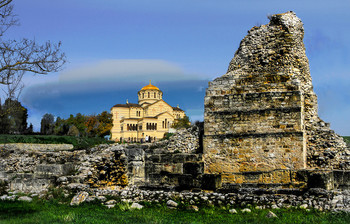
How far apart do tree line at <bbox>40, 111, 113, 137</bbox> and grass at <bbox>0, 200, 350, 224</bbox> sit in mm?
62140

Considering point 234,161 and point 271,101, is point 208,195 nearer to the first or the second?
point 234,161

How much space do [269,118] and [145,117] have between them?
275 feet

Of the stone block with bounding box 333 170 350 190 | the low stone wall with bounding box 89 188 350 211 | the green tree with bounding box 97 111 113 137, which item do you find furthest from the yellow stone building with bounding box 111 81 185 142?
the stone block with bounding box 333 170 350 190

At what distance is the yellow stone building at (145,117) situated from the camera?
9469 centimetres

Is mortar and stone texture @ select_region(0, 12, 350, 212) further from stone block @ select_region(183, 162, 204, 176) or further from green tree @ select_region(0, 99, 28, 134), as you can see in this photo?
green tree @ select_region(0, 99, 28, 134)

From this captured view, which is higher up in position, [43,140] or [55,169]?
[43,140]

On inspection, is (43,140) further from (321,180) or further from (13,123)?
(321,180)

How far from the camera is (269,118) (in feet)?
40.1

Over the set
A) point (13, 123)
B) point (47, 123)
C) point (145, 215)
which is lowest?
point (145, 215)

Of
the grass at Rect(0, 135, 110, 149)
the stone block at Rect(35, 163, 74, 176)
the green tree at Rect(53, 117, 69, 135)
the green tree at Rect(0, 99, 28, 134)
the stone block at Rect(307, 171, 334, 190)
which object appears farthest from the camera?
the green tree at Rect(53, 117, 69, 135)

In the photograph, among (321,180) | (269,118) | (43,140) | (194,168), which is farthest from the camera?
(43,140)

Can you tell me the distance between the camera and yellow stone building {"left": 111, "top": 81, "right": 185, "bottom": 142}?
311 ft

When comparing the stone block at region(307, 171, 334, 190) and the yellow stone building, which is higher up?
the yellow stone building

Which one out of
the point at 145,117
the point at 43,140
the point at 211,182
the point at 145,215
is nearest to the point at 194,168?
the point at 211,182
